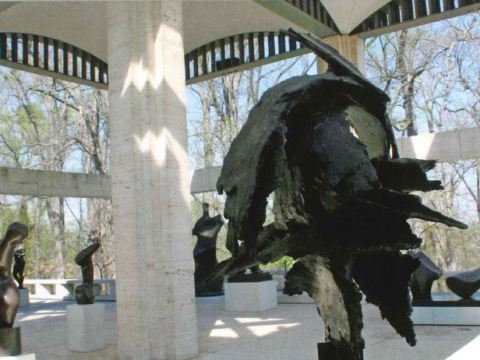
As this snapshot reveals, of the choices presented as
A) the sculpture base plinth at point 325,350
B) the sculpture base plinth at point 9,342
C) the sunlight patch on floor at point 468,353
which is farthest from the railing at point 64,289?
the sculpture base plinth at point 325,350

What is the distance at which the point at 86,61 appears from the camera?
1911cm

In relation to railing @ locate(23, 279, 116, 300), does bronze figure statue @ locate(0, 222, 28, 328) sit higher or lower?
higher

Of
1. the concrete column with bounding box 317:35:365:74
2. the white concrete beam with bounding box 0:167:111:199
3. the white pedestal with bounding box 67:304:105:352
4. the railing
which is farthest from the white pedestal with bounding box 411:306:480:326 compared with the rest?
the railing

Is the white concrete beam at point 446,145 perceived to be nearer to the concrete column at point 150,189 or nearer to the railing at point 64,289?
the concrete column at point 150,189

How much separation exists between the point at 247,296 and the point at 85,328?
524 cm

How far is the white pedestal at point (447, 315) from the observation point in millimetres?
10516

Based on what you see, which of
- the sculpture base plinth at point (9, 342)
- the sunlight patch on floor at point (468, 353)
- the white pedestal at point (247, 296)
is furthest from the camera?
the white pedestal at point (247, 296)

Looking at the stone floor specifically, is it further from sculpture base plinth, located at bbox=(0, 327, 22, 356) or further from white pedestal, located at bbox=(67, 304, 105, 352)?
sculpture base plinth, located at bbox=(0, 327, 22, 356)

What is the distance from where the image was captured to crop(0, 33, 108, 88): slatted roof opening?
16812mm

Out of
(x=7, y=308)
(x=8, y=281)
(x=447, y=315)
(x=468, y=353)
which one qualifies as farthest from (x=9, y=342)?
(x=447, y=315)

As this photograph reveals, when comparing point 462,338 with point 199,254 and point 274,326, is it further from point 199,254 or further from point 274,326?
point 199,254

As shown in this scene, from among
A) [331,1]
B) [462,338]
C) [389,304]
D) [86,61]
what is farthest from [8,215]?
[389,304]

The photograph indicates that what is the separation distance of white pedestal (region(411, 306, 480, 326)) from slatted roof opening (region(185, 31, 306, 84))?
856cm

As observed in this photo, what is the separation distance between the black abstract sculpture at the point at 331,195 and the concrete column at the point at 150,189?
5561 mm
